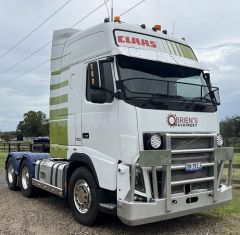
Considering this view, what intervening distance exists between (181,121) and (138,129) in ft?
3.06

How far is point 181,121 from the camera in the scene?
23.3ft

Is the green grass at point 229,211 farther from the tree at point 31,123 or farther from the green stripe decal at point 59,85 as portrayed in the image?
the tree at point 31,123

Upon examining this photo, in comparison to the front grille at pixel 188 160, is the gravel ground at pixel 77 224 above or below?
below

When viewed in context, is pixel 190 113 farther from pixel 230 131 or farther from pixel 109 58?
pixel 230 131

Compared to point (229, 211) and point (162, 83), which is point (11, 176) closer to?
point (229, 211)

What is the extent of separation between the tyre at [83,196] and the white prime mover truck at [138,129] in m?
0.02

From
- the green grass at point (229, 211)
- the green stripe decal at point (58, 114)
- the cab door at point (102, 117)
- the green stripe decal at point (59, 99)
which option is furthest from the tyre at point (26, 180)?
the green grass at point (229, 211)

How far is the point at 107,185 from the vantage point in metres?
6.84

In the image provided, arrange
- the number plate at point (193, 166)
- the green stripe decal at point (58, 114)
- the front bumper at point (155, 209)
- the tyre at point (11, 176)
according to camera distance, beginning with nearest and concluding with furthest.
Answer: the front bumper at point (155, 209), the number plate at point (193, 166), the green stripe decal at point (58, 114), the tyre at point (11, 176)

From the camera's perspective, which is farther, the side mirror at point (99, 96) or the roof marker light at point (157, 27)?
the roof marker light at point (157, 27)

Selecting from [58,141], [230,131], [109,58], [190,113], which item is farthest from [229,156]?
[230,131]

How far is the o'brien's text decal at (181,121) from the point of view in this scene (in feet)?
22.9

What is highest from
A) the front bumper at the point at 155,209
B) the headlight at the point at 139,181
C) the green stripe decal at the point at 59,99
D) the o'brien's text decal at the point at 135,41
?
the o'brien's text decal at the point at 135,41

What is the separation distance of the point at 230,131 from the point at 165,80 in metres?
73.1
